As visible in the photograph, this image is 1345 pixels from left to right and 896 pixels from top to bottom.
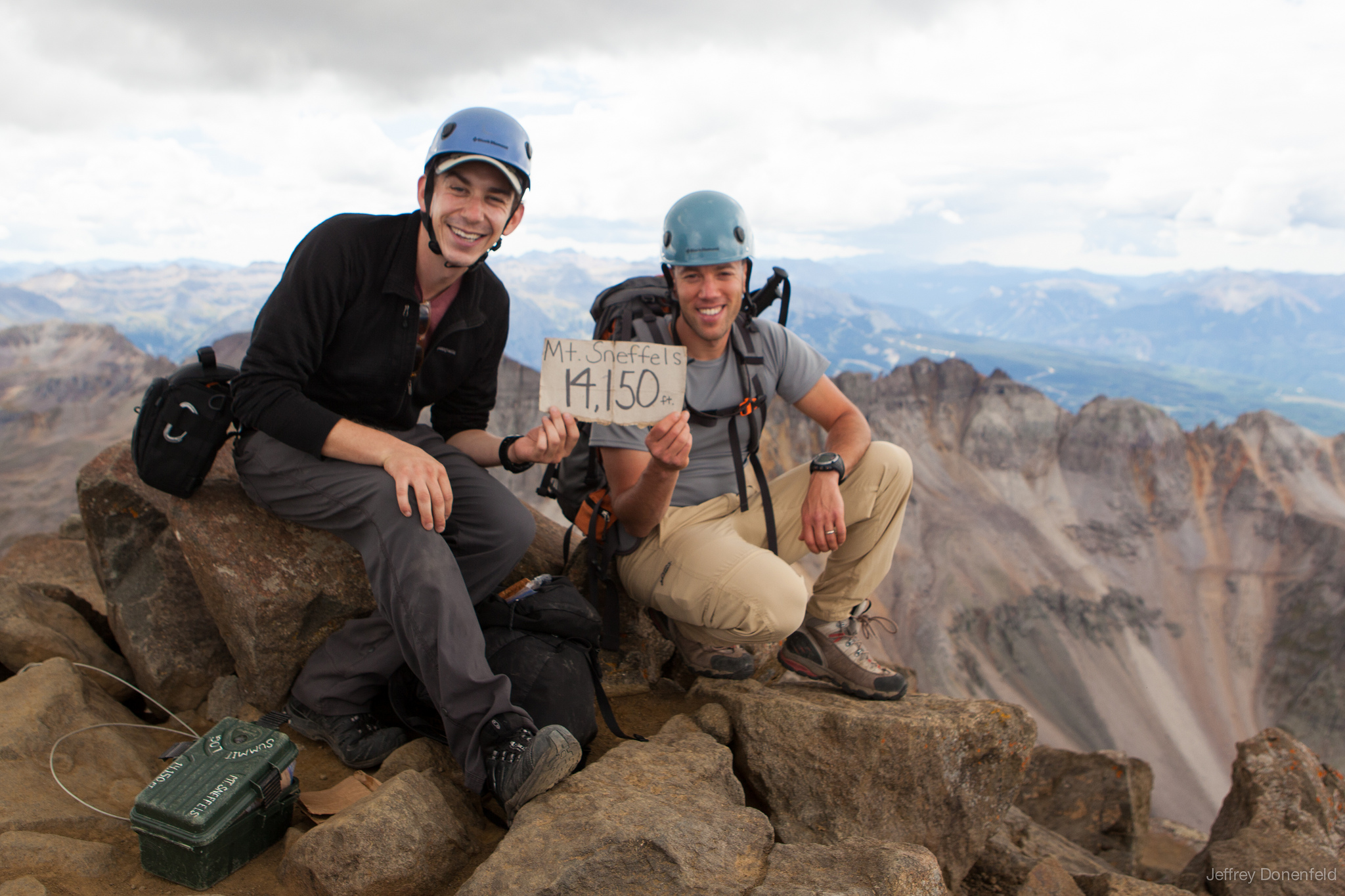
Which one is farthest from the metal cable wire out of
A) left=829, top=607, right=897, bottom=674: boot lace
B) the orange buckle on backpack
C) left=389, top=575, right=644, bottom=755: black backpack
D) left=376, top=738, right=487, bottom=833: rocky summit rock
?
left=829, top=607, right=897, bottom=674: boot lace

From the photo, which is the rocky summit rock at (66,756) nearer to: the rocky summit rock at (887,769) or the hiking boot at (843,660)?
the rocky summit rock at (887,769)

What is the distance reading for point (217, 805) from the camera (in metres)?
3.58

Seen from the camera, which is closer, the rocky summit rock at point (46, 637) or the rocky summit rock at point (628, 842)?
the rocky summit rock at point (628, 842)

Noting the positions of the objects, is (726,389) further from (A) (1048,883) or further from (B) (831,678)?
(A) (1048,883)

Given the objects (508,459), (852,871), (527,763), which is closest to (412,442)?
(508,459)

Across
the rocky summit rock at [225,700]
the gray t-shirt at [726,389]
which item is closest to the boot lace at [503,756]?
the gray t-shirt at [726,389]

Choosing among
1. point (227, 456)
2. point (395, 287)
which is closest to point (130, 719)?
point (227, 456)

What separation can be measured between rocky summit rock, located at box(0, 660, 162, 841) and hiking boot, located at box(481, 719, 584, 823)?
215cm

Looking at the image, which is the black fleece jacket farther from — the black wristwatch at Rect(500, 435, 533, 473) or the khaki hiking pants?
the khaki hiking pants

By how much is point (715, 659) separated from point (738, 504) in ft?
4.08

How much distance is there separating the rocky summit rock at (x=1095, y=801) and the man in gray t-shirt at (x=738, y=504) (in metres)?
7.11

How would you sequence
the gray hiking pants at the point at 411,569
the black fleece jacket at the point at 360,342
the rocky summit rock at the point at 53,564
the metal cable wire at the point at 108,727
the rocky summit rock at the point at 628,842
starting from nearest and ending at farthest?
the rocky summit rock at the point at 628,842
the gray hiking pants at the point at 411,569
the metal cable wire at the point at 108,727
the black fleece jacket at the point at 360,342
the rocky summit rock at the point at 53,564

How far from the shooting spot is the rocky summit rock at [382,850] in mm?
3498

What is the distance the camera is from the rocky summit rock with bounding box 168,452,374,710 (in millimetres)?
5078
